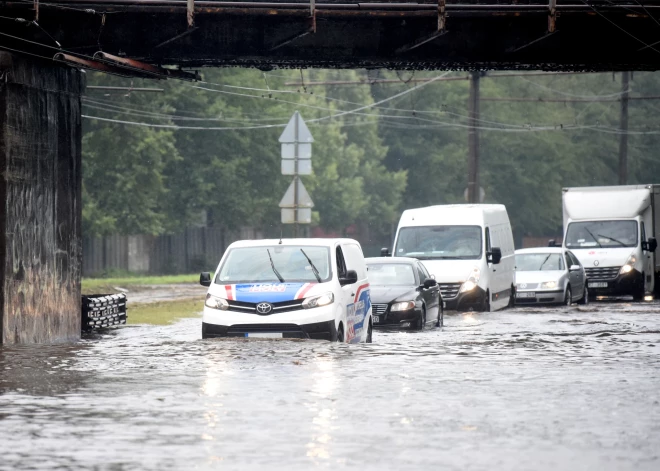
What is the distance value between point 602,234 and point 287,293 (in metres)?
21.9

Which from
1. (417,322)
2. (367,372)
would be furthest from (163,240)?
(367,372)

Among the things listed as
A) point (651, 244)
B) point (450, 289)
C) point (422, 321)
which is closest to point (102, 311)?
point (422, 321)

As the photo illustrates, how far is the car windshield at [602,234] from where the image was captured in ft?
124

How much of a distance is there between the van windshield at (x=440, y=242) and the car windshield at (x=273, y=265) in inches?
443

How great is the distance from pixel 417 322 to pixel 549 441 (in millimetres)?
13376

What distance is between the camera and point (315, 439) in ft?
33.4

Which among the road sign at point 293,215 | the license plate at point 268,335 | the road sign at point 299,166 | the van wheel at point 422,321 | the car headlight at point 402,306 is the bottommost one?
the van wheel at point 422,321

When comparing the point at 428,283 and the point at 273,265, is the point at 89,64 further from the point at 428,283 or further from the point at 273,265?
the point at 428,283

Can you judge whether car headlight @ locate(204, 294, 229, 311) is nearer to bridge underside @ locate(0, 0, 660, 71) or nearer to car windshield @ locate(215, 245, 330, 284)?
car windshield @ locate(215, 245, 330, 284)

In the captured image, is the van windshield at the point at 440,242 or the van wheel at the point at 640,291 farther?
the van wheel at the point at 640,291

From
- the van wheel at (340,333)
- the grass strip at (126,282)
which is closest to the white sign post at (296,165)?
the van wheel at (340,333)

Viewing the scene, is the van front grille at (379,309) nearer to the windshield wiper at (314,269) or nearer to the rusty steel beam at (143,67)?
the windshield wiper at (314,269)

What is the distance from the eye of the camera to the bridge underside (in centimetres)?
1978

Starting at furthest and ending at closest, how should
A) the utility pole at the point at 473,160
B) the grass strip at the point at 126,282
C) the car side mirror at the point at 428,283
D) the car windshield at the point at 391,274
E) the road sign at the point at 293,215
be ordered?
the utility pole at the point at 473,160 → the grass strip at the point at 126,282 → the road sign at the point at 293,215 → the car windshield at the point at 391,274 → the car side mirror at the point at 428,283
